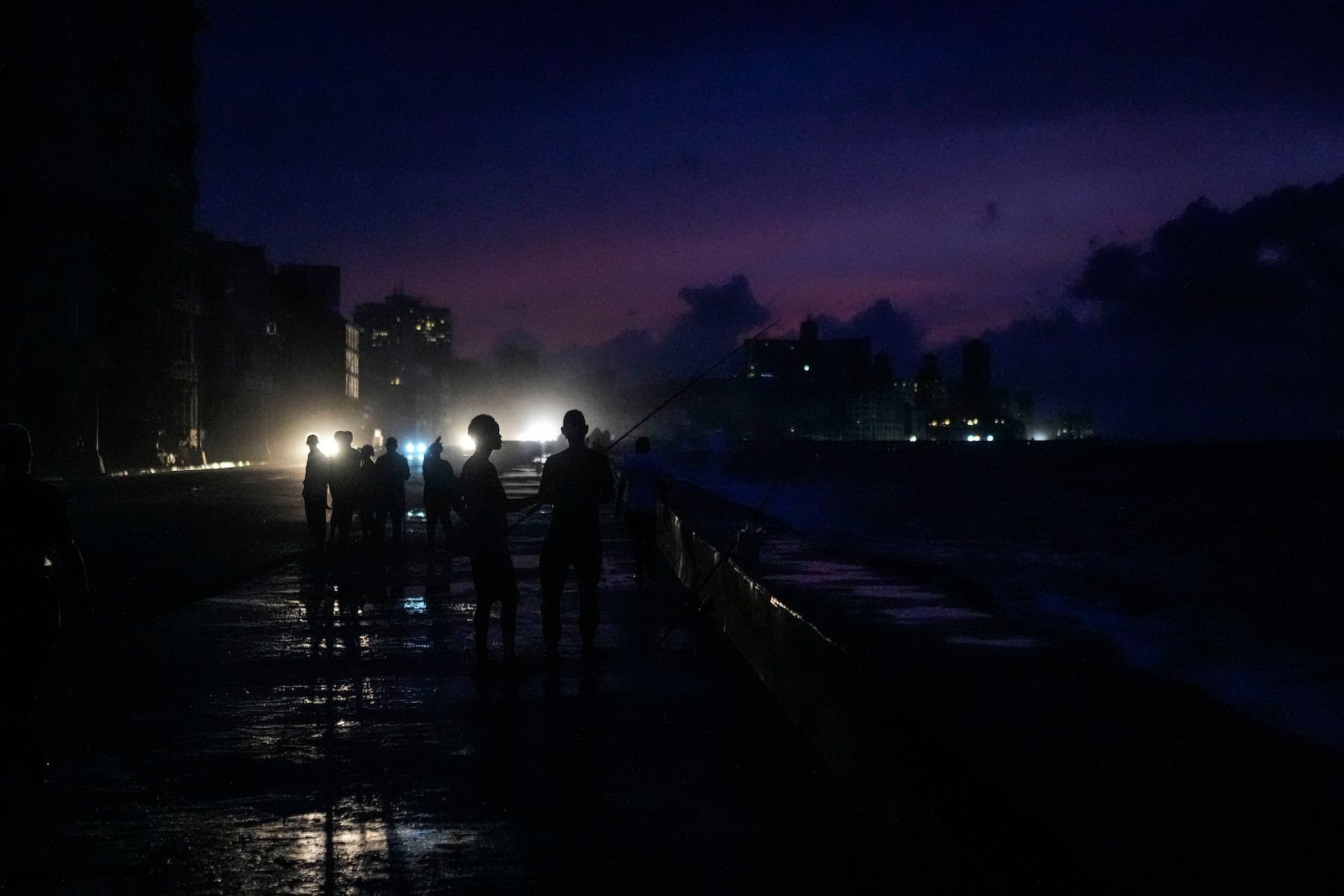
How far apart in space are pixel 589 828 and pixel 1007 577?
116ft

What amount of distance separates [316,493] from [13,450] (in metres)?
15.7

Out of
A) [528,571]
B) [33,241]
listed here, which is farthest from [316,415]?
[528,571]

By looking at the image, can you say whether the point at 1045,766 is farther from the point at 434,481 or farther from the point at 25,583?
the point at 434,481

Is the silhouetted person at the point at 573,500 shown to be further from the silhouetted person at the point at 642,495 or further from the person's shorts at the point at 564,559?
the silhouetted person at the point at 642,495

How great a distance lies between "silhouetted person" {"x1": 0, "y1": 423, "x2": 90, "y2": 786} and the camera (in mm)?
7035

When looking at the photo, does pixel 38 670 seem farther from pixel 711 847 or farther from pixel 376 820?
pixel 711 847

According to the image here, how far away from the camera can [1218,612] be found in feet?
112

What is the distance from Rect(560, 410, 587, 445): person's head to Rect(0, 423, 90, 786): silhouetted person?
447cm

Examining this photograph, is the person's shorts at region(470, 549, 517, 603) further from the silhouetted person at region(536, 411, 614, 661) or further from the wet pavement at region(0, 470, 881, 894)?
the wet pavement at region(0, 470, 881, 894)

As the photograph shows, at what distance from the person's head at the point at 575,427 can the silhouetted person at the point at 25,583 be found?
447cm

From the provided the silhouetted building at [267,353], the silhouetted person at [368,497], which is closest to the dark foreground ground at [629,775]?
the silhouetted person at [368,497]

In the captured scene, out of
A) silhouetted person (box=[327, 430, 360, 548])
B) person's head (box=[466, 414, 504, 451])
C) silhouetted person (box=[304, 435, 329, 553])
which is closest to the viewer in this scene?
person's head (box=[466, 414, 504, 451])

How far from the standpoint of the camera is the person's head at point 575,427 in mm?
11163

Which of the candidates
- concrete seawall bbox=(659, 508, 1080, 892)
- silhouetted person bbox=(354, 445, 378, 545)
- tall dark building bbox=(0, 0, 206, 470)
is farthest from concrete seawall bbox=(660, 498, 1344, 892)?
tall dark building bbox=(0, 0, 206, 470)
